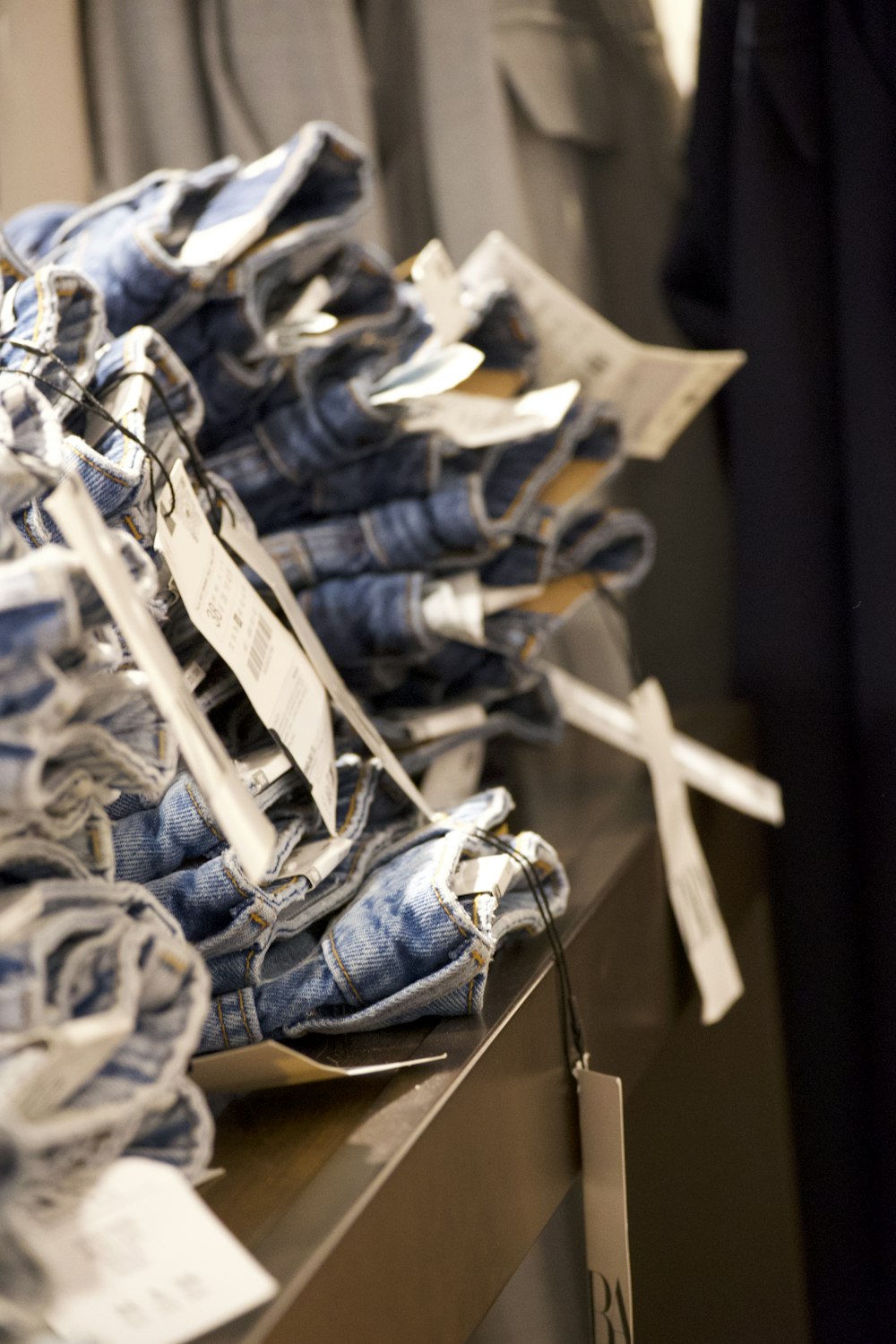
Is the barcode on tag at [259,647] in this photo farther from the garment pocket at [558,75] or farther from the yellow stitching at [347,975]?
the garment pocket at [558,75]

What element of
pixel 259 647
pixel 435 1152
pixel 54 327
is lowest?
pixel 435 1152

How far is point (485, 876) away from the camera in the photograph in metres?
0.41

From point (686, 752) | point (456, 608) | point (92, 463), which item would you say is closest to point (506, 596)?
point (456, 608)

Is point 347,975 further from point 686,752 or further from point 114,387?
point 686,752

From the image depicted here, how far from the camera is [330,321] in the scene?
0.54 meters

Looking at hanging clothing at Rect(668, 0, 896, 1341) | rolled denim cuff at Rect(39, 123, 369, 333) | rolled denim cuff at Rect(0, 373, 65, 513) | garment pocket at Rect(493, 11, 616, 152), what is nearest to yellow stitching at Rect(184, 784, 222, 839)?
rolled denim cuff at Rect(0, 373, 65, 513)

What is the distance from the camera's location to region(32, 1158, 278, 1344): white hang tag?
0.25 m

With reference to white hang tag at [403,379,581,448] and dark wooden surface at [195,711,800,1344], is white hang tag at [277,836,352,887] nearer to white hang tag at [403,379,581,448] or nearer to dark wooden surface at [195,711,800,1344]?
dark wooden surface at [195,711,800,1344]

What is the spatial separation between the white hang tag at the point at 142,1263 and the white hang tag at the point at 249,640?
0.16m

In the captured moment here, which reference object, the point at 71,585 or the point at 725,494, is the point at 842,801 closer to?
the point at 725,494

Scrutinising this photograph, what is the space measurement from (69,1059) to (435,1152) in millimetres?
122

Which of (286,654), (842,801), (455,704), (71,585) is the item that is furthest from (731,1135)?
(71,585)

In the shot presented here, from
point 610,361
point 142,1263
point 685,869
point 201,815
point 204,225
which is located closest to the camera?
point 142,1263

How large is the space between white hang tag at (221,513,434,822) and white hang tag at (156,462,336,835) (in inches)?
0.8
